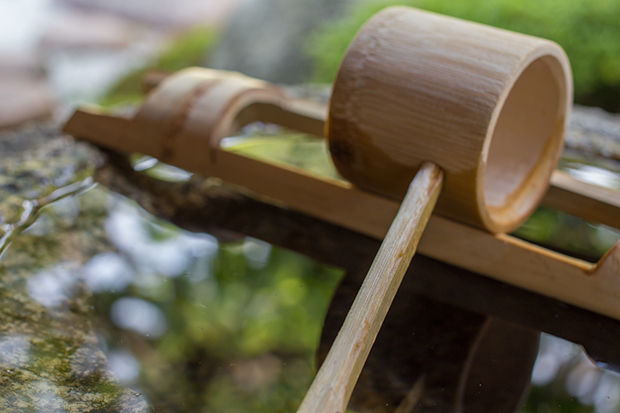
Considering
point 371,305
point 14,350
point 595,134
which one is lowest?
point 595,134

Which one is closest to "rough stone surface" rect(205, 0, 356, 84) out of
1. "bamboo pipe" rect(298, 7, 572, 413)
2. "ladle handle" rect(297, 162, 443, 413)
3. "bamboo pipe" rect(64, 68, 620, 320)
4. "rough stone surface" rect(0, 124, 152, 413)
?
"bamboo pipe" rect(64, 68, 620, 320)

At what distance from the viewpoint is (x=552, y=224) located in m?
1.13

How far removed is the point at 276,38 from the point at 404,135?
3.48 m

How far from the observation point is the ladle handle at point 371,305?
51 centimetres

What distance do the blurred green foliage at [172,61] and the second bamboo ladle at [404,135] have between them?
3454 mm

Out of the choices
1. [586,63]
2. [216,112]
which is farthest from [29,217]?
[586,63]

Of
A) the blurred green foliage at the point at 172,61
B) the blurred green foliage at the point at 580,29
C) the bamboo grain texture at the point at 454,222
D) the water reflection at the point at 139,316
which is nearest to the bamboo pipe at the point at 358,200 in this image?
the bamboo grain texture at the point at 454,222

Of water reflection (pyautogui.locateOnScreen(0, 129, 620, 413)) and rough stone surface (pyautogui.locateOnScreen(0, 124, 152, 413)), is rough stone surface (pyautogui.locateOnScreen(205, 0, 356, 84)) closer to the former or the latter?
rough stone surface (pyautogui.locateOnScreen(0, 124, 152, 413))

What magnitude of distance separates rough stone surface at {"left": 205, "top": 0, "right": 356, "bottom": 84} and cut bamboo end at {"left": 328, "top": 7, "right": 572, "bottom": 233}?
3184mm

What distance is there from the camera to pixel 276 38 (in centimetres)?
411

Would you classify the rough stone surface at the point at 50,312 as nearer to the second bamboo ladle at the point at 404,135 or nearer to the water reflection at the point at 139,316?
the water reflection at the point at 139,316

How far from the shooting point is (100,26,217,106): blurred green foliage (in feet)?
14.6

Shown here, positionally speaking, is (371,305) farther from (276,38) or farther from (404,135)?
(276,38)

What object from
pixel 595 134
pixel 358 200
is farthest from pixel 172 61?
pixel 358 200
